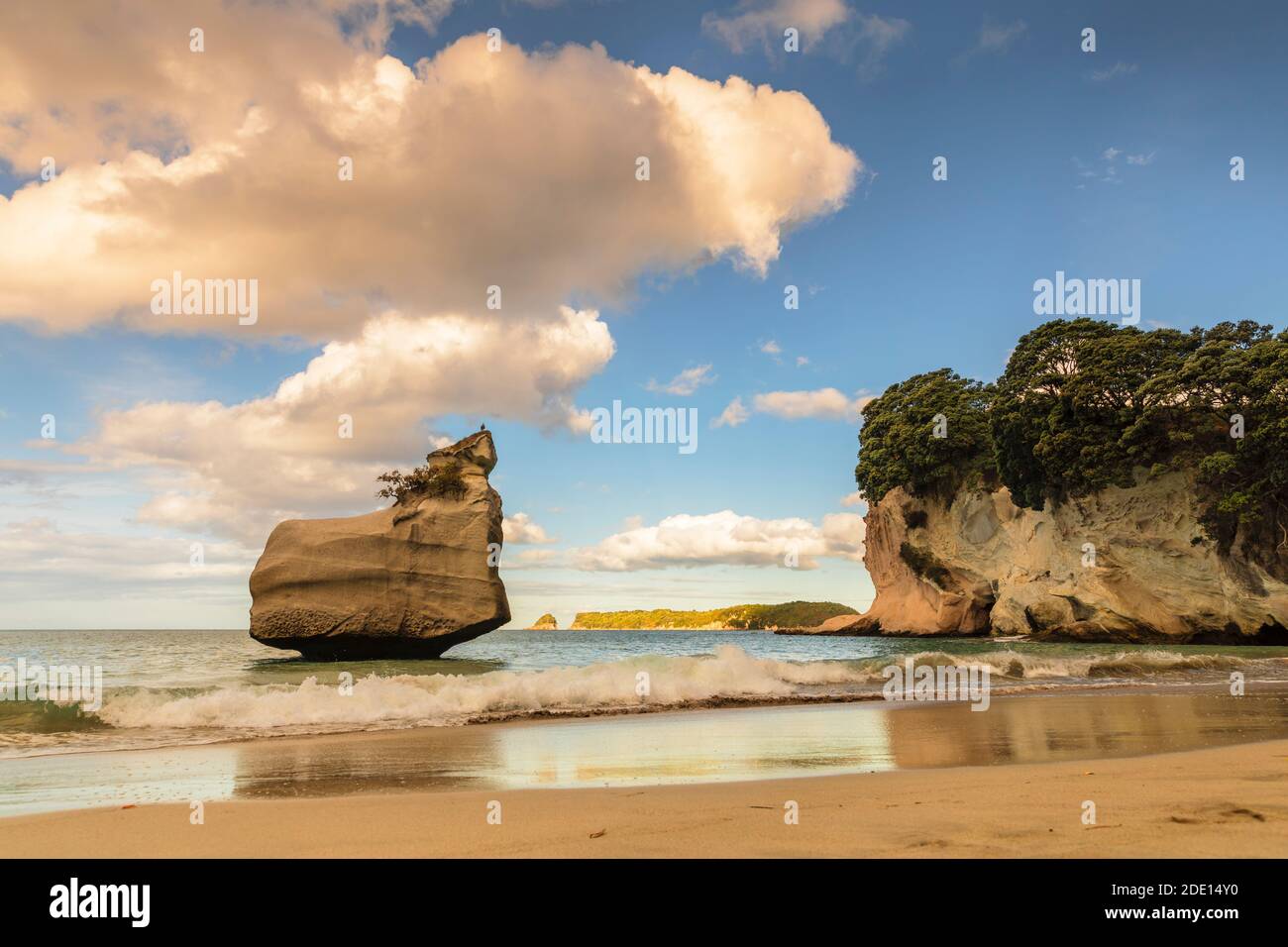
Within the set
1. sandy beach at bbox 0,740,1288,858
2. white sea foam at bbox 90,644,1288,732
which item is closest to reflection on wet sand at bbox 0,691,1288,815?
sandy beach at bbox 0,740,1288,858

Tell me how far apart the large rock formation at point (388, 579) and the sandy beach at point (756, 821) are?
18.6 m

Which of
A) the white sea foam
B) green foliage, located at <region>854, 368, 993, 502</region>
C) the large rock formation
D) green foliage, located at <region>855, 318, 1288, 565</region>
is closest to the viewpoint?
the white sea foam

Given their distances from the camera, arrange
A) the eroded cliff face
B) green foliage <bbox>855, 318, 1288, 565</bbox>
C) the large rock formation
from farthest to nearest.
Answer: the eroded cliff face, green foliage <bbox>855, 318, 1288, 565</bbox>, the large rock formation

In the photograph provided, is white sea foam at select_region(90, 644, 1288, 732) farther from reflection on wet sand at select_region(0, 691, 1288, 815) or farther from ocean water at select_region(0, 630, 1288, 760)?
reflection on wet sand at select_region(0, 691, 1288, 815)

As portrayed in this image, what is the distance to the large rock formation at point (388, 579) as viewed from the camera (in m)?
23.3

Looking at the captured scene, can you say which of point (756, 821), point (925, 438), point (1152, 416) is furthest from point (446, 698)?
point (925, 438)

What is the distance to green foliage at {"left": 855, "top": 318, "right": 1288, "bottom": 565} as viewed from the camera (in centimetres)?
3784

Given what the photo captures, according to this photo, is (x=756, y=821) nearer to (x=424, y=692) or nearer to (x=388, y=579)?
(x=424, y=692)

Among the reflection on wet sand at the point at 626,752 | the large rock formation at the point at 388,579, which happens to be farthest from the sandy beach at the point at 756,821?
the large rock formation at the point at 388,579

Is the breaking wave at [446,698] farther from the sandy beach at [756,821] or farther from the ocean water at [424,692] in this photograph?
the sandy beach at [756,821]

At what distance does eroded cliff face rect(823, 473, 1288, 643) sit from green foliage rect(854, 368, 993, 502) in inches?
94.3

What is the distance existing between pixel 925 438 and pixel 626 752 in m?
57.6
